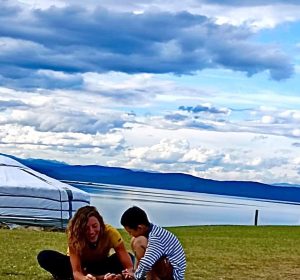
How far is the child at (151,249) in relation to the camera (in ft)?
23.0

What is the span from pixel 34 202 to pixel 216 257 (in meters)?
9.01

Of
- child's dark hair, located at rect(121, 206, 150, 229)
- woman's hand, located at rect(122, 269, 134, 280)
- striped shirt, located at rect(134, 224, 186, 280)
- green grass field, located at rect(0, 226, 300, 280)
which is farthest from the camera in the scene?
green grass field, located at rect(0, 226, 300, 280)

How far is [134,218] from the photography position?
7016mm

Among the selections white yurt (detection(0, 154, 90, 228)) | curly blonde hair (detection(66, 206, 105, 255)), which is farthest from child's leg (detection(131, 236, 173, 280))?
white yurt (detection(0, 154, 90, 228))

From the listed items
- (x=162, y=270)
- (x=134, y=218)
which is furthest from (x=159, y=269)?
(x=134, y=218)

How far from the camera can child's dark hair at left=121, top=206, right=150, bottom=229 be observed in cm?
695

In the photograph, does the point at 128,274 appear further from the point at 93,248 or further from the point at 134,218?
the point at 134,218

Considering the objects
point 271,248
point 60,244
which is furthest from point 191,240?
point 60,244

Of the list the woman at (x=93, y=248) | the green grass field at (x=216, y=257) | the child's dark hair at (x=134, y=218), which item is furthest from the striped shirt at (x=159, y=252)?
the green grass field at (x=216, y=257)

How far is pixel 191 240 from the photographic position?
17766 millimetres

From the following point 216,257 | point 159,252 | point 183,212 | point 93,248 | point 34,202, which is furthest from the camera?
point 183,212

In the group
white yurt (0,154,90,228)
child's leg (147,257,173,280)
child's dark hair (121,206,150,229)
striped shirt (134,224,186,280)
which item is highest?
child's dark hair (121,206,150,229)

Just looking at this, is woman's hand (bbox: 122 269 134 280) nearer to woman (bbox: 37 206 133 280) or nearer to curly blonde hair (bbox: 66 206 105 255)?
woman (bbox: 37 206 133 280)

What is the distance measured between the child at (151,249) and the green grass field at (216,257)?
2361mm
